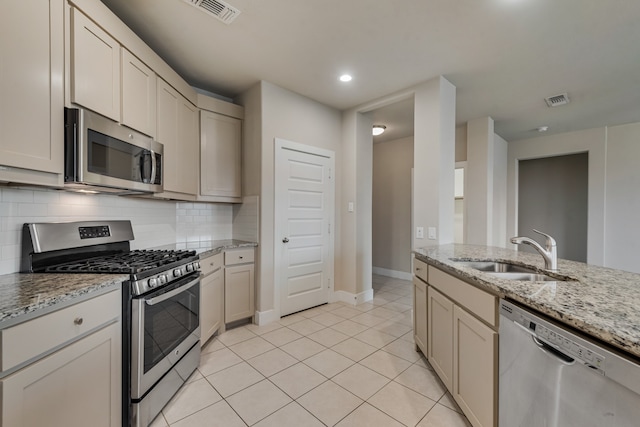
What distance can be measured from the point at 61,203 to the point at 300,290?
2.43 m

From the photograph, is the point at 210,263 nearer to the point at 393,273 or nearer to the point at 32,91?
the point at 32,91

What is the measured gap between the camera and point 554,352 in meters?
1.02

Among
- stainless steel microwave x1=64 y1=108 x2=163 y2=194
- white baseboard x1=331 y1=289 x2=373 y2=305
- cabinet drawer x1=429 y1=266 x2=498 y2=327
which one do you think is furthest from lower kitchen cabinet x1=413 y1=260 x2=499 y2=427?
stainless steel microwave x1=64 y1=108 x2=163 y2=194

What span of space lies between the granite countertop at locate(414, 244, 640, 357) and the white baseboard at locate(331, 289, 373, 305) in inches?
84.3

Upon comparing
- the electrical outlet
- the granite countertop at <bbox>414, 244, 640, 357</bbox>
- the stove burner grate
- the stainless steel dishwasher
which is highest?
the electrical outlet

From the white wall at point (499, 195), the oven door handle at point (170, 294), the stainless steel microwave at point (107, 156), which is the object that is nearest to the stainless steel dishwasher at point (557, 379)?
the oven door handle at point (170, 294)

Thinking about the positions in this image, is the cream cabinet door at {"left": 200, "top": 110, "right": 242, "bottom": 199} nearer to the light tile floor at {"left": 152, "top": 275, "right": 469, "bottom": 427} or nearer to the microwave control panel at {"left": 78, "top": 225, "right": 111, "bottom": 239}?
the microwave control panel at {"left": 78, "top": 225, "right": 111, "bottom": 239}

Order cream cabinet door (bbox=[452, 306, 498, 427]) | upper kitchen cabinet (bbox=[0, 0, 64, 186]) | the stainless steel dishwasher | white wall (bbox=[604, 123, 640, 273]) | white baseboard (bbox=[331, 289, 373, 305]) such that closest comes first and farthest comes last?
the stainless steel dishwasher, upper kitchen cabinet (bbox=[0, 0, 64, 186]), cream cabinet door (bbox=[452, 306, 498, 427]), white baseboard (bbox=[331, 289, 373, 305]), white wall (bbox=[604, 123, 640, 273])

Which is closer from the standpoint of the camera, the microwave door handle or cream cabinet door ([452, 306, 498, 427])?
cream cabinet door ([452, 306, 498, 427])

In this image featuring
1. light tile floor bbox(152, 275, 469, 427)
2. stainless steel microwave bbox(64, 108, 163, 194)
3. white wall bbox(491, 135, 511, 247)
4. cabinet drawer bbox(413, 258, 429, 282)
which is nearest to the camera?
stainless steel microwave bbox(64, 108, 163, 194)

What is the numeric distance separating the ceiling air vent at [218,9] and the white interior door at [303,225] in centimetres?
132

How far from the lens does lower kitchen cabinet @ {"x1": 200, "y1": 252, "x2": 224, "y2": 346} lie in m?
2.43

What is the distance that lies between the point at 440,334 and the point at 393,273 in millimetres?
3509

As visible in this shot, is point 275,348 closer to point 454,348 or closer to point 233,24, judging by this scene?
point 454,348
